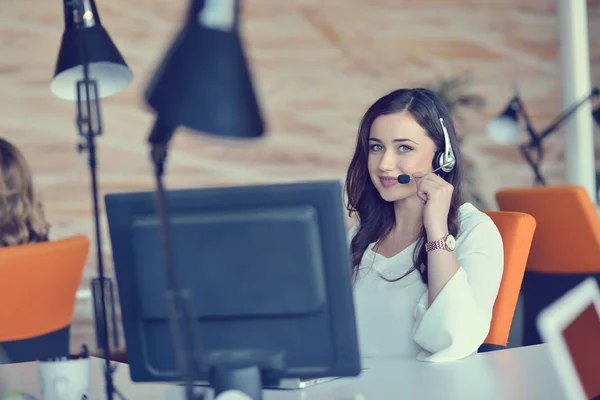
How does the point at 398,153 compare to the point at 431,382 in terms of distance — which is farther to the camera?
the point at 398,153

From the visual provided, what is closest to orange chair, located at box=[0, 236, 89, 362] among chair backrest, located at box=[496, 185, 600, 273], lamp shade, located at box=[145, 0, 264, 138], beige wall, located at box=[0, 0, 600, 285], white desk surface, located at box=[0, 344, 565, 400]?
white desk surface, located at box=[0, 344, 565, 400]

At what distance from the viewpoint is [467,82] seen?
571 cm

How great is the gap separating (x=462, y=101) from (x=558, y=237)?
187 centimetres

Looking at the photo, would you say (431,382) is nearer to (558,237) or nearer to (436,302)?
(436,302)

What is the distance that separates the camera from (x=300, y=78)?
563 cm

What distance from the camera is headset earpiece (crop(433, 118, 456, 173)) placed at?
211cm

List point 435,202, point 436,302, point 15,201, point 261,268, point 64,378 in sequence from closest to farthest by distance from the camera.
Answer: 1. point 261,268
2. point 64,378
3. point 436,302
4. point 435,202
5. point 15,201

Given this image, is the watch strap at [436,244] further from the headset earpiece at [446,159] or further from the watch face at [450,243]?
the headset earpiece at [446,159]

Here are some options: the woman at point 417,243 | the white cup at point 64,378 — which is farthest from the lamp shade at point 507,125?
the white cup at point 64,378

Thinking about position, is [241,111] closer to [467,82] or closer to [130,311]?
[130,311]

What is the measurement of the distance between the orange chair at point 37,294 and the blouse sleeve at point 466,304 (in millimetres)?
1451

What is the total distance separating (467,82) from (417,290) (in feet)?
12.8

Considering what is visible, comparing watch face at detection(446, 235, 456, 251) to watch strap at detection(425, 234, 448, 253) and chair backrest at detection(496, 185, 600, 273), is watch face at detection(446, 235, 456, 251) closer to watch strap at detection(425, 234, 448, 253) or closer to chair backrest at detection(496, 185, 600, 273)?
watch strap at detection(425, 234, 448, 253)

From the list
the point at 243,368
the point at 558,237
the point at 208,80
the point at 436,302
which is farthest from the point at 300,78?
the point at 208,80
